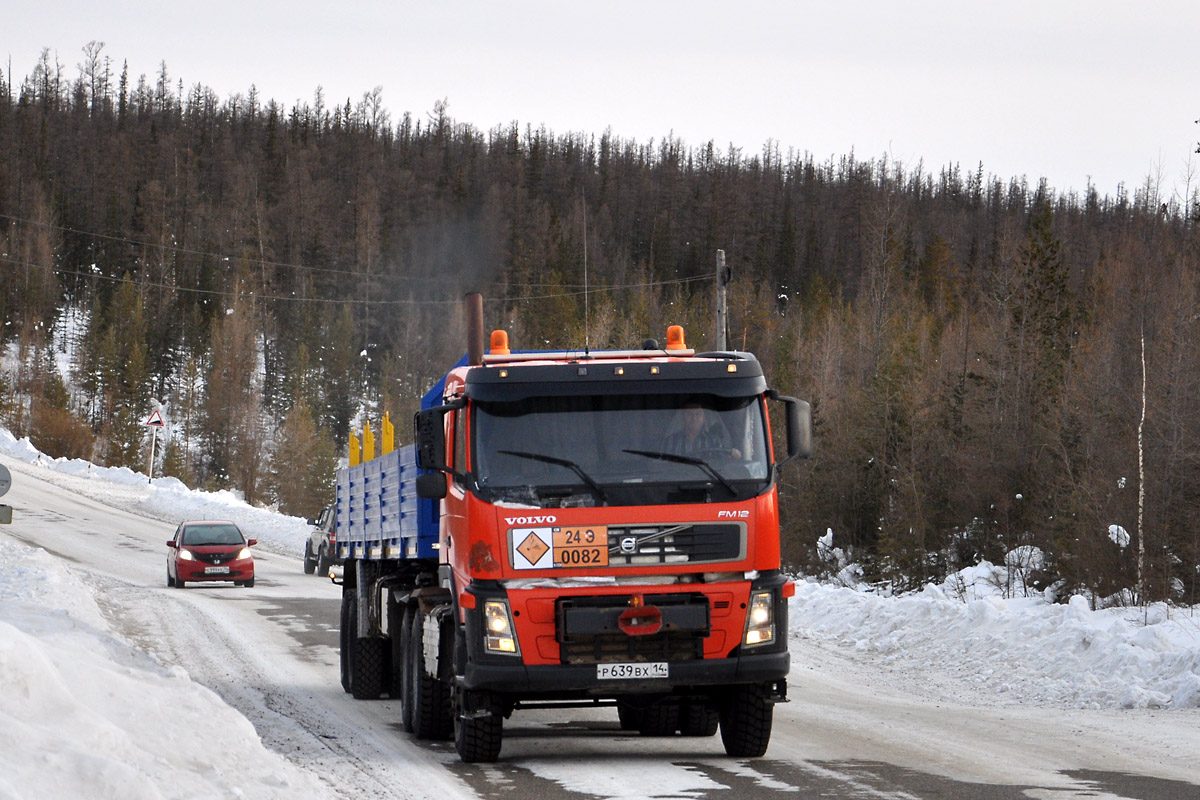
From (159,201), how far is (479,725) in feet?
407

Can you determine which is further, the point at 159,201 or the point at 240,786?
the point at 159,201

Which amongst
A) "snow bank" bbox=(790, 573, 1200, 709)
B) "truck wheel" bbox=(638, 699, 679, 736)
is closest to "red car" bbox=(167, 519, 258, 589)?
"snow bank" bbox=(790, 573, 1200, 709)

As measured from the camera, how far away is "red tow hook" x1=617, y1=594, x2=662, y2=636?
29.1 feet

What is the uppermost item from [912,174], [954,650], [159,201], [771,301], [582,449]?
[912,174]

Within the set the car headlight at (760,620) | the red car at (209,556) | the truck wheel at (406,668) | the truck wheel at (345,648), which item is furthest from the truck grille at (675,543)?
the red car at (209,556)

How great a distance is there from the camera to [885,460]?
3331cm

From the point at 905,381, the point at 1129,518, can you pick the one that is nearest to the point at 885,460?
the point at 905,381

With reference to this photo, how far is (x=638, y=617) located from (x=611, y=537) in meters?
0.55

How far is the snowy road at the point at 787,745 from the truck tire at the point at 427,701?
0.47 ft

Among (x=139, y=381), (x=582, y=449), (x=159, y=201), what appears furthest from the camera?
(x=159, y=201)

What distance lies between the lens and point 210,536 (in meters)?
29.2

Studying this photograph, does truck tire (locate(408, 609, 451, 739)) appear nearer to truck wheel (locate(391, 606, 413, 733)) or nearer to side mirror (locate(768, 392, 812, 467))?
truck wheel (locate(391, 606, 413, 733))

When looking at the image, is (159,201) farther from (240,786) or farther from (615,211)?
(240,786)

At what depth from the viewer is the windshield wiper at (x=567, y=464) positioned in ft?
29.3
